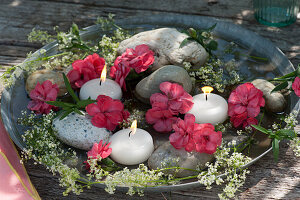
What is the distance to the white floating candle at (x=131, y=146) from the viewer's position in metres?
1.25

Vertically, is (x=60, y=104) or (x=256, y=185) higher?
(x=60, y=104)

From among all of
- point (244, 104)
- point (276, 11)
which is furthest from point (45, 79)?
point (276, 11)

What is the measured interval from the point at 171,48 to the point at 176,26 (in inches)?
11.8

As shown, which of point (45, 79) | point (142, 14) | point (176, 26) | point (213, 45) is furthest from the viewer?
point (142, 14)

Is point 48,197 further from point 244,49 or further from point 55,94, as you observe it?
point 244,49

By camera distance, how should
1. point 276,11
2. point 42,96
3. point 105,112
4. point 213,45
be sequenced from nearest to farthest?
point 105,112
point 42,96
point 213,45
point 276,11

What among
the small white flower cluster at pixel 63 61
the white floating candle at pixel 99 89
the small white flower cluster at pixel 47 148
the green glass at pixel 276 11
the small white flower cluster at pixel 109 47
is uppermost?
the green glass at pixel 276 11

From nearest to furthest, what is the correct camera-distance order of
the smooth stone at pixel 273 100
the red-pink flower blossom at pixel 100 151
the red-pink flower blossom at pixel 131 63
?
the red-pink flower blossom at pixel 100 151, the smooth stone at pixel 273 100, the red-pink flower blossom at pixel 131 63

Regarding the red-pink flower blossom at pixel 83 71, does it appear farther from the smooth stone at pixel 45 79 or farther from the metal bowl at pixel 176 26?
the metal bowl at pixel 176 26

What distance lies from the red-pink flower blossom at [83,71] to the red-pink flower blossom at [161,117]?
0.34m

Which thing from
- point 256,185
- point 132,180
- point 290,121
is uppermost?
point 290,121

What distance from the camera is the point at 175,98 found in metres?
1.36

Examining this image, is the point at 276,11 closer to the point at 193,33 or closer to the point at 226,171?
the point at 193,33

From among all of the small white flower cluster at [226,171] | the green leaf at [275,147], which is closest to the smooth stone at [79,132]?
the small white flower cluster at [226,171]
